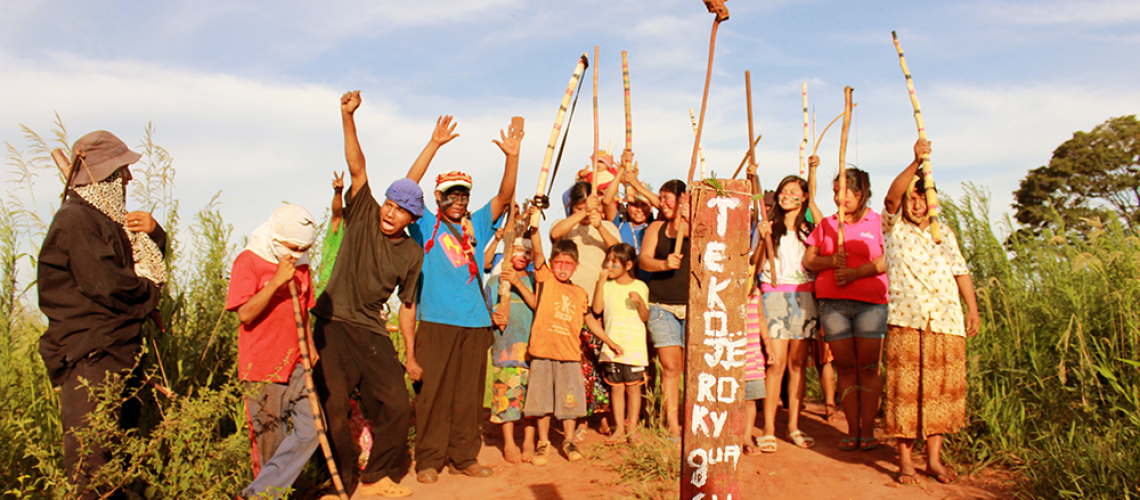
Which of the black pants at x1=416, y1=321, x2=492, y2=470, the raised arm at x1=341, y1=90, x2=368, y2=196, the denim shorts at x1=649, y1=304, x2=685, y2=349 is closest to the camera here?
the raised arm at x1=341, y1=90, x2=368, y2=196

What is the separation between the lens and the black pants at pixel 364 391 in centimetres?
452

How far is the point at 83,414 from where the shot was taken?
3520 mm

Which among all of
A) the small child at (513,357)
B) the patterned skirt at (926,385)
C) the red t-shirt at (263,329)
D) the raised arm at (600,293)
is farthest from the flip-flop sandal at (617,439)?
the red t-shirt at (263,329)

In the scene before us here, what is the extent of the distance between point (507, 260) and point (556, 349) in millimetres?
796

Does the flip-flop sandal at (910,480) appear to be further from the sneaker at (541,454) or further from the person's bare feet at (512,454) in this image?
the person's bare feet at (512,454)

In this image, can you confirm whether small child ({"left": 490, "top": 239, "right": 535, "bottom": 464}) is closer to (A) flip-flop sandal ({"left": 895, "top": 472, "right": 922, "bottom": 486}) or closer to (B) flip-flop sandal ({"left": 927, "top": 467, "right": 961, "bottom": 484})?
(A) flip-flop sandal ({"left": 895, "top": 472, "right": 922, "bottom": 486})

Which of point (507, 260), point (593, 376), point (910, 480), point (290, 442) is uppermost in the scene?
point (507, 260)

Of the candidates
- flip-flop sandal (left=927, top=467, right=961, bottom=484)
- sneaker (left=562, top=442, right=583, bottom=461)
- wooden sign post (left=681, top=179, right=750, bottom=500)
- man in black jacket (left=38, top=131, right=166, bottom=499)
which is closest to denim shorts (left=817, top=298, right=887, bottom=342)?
flip-flop sandal (left=927, top=467, right=961, bottom=484)

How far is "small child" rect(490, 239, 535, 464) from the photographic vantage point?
18.5 feet

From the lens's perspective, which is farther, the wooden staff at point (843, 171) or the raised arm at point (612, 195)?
the raised arm at point (612, 195)

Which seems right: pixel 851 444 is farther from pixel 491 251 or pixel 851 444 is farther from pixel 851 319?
pixel 491 251

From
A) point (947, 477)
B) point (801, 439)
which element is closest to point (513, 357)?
point (801, 439)

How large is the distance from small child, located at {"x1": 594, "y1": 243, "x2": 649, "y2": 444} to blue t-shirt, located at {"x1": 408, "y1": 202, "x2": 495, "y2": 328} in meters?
1.12

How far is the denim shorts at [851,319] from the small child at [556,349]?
1625 millimetres
